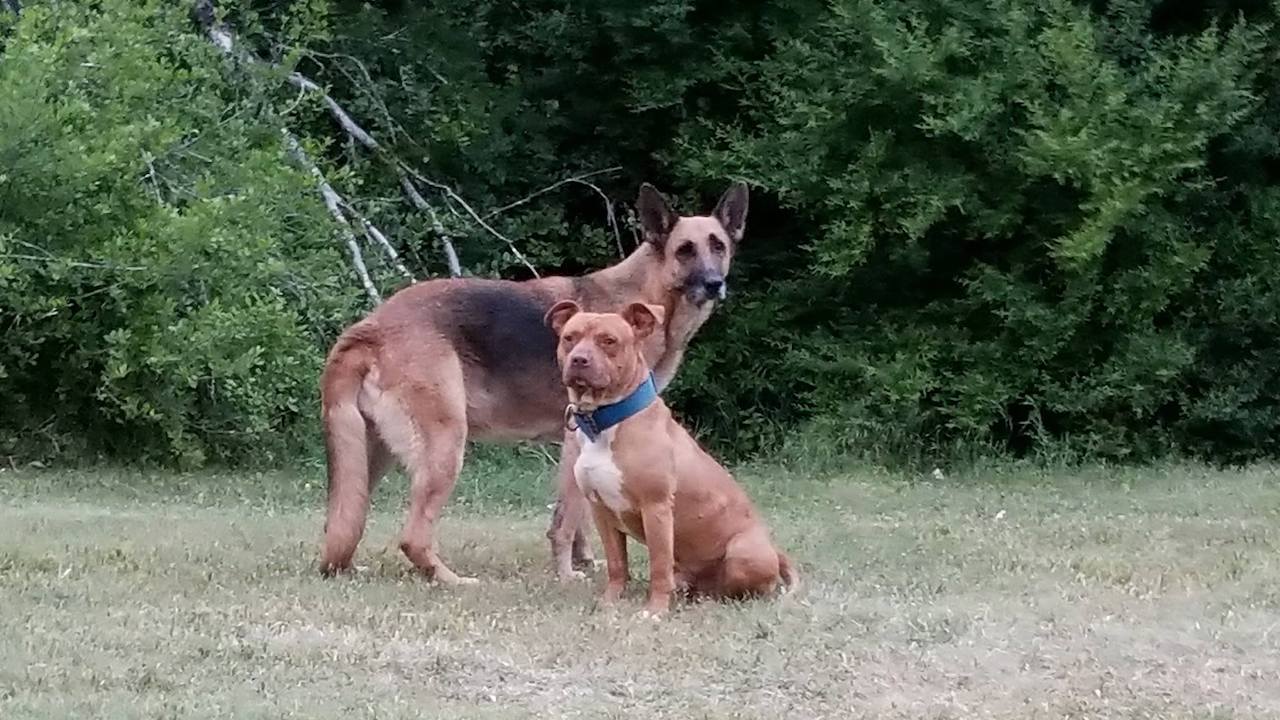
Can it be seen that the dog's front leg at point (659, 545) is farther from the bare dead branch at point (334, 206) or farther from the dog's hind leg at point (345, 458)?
the bare dead branch at point (334, 206)

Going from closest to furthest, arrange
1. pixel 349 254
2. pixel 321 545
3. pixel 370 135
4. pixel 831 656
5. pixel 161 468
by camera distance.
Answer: pixel 831 656 < pixel 321 545 < pixel 161 468 < pixel 349 254 < pixel 370 135

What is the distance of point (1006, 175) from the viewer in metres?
16.2

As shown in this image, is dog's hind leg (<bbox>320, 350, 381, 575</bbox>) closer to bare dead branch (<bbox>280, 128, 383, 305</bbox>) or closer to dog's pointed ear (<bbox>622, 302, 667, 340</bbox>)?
dog's pointed ear (<bbox>622, 302, 667, 340</bbox>)

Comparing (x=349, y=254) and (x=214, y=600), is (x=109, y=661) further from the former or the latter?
(x=349, y=254)

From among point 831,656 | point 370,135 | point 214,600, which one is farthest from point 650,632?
point 370,135

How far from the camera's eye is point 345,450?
8.47m

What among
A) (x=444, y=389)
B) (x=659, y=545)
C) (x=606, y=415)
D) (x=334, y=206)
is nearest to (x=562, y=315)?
(x=606, y=415)

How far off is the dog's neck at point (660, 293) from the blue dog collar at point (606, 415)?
2018mm

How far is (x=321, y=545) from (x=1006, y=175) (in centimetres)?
860

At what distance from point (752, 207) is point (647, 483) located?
11.2m

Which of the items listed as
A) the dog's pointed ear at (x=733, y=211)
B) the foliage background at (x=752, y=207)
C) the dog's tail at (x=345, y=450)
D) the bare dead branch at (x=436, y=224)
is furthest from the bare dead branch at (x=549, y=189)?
the dog's tail at (x=345, y=450)

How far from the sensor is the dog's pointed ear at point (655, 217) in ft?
34.1

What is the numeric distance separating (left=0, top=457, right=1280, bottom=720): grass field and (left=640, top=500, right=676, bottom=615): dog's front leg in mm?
125

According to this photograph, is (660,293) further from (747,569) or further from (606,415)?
(747,569)
